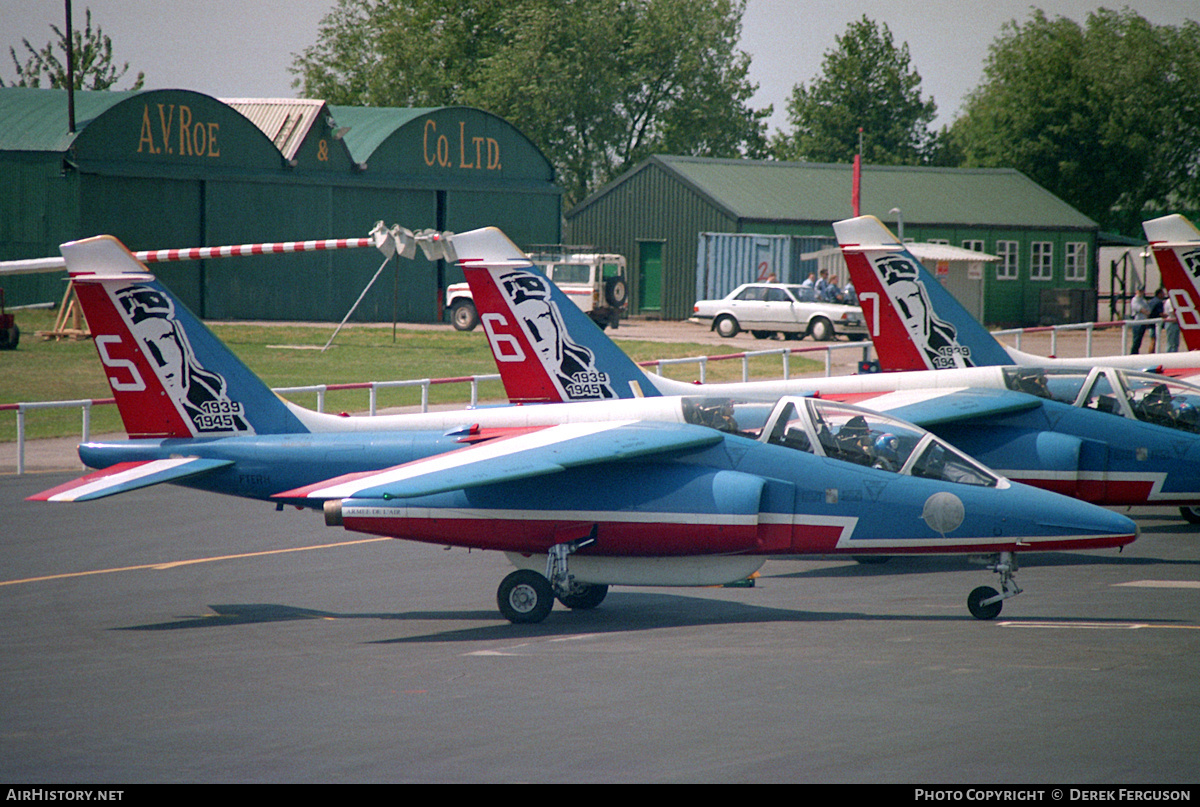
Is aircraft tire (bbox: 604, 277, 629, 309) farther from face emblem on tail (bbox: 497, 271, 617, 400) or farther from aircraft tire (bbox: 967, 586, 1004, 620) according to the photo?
aircraft tire (bbox: 967, 586, 1004, 620)

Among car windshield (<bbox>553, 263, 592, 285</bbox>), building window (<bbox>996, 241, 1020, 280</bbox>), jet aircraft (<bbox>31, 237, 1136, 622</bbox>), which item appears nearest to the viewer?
jet aircraft (<bbox>31, 237, 1136, 622</bbox>)

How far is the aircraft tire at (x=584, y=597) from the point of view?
13117 mm

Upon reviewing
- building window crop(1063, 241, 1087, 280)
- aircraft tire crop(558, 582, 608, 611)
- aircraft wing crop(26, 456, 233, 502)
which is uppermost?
building window crop(1063, 241, 1087, 280)

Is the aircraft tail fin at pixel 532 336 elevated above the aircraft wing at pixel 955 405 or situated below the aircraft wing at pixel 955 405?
above

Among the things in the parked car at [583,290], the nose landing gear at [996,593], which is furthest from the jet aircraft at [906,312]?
the parked car at [583,290]

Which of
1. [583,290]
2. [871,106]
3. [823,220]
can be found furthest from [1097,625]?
[871,106]

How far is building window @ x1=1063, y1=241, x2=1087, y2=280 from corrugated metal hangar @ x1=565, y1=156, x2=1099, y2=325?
45 millimetres

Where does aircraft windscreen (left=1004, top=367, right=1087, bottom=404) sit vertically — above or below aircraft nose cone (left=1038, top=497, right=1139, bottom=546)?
above

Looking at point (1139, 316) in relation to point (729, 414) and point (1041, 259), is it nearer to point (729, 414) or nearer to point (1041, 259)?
point (1041, 259)

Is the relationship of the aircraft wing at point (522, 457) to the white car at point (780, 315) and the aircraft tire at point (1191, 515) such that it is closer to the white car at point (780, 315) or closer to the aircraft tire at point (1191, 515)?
the aircraft tire at point (1191, 515)

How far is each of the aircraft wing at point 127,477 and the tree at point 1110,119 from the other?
69.0 meters

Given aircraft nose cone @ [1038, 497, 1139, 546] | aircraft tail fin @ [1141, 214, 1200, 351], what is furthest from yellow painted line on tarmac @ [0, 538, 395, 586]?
aircraft tail fin @ [1141, 214, 1200, 351]

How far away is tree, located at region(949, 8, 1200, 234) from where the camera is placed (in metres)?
72.2

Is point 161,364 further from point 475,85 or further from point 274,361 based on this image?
point 475,85
